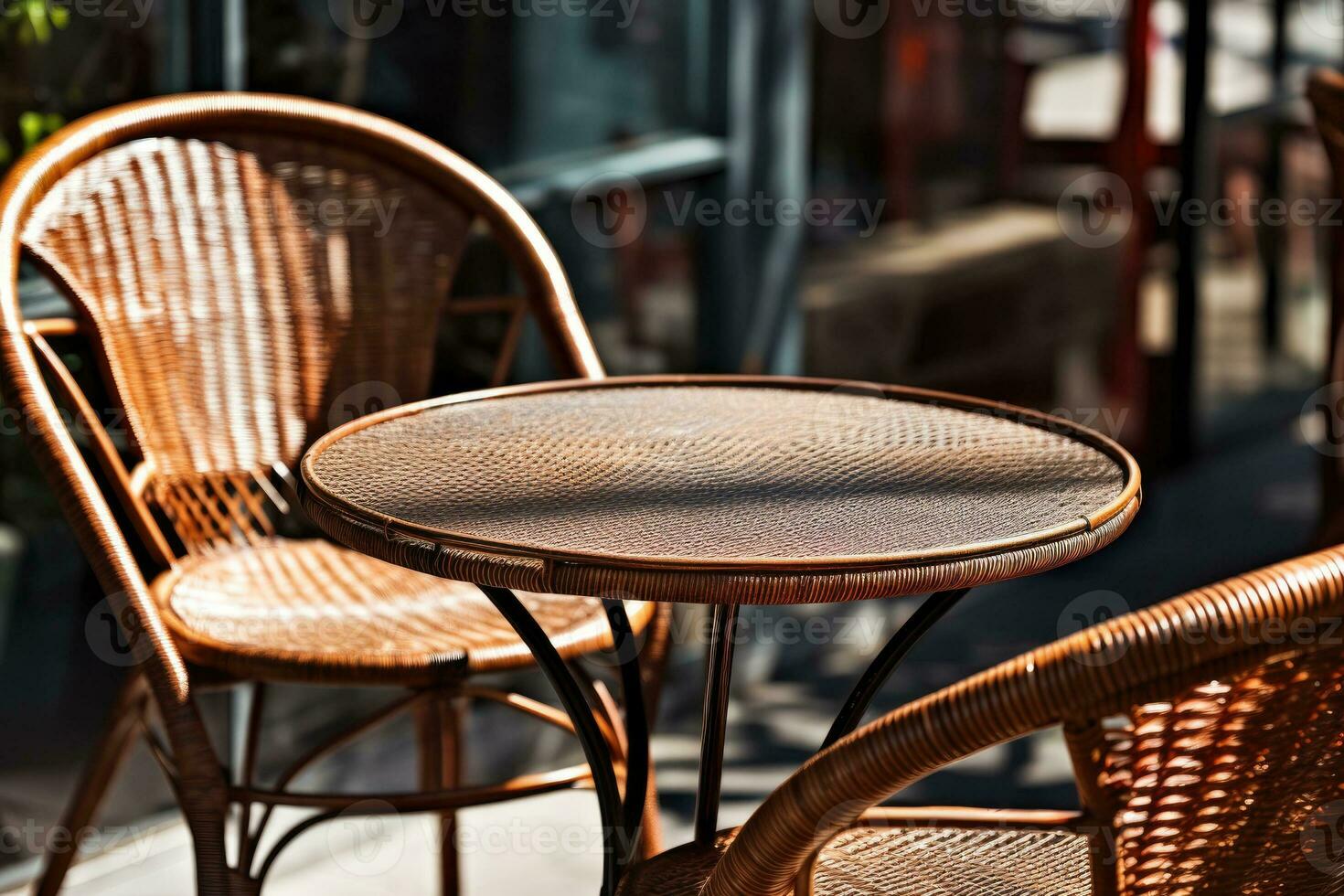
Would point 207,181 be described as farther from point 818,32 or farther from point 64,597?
point 818,32

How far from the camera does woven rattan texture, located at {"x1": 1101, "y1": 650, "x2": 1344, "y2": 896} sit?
807mm

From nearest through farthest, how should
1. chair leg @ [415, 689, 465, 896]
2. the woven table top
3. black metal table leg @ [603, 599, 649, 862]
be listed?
1. the woven table top
2. black metal table leg @ [603, 599, 649, 862]
3. chair leg @ [415, 689, 465, 896]

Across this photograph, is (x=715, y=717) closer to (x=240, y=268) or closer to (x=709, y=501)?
(x=709, y=501)

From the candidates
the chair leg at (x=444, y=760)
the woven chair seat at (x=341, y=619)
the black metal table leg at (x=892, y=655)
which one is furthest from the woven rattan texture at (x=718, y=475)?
the chair leg at (x=444, y=760)

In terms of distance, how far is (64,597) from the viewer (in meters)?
2.17

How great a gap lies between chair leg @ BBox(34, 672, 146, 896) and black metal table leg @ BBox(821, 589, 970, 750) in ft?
2.51

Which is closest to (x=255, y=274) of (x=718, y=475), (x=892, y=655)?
(x=718, y=475)

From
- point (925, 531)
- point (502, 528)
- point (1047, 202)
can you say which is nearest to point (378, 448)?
point (502, 528)

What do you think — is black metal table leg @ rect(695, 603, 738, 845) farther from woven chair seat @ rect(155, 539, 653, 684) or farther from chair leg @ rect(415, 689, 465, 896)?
chair leg @ rect(415, 689, 465, 896)

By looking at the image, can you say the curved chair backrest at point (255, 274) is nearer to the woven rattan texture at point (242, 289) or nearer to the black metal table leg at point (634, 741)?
the woven rattan texture at point (242, 289)

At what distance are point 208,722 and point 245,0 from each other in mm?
1064

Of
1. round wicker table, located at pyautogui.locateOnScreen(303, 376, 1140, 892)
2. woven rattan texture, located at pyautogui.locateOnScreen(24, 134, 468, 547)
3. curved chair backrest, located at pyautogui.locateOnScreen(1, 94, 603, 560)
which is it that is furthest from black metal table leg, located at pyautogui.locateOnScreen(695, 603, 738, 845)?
woven rattan texture, located at pyautogui.locateOnScreen(24, 134, 468, 547)

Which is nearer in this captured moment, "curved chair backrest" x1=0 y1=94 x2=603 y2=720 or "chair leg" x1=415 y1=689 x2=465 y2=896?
"curved chair backrest" x1=0 y1=94 x2=603 y2=720

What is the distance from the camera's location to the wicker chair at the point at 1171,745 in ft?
2.48
